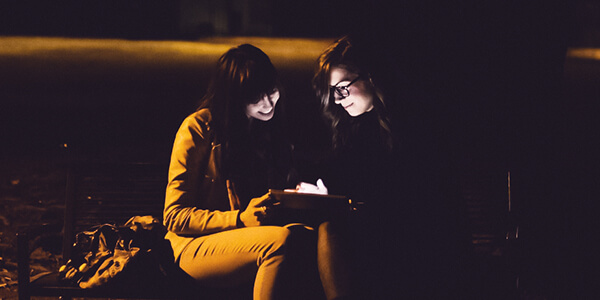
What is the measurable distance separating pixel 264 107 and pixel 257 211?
58 centimetres

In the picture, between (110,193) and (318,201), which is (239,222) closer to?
(318,201)

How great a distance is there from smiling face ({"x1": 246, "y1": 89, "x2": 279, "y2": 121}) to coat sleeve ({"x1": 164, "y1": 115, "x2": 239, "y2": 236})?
0.25m

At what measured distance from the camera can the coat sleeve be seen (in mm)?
2898

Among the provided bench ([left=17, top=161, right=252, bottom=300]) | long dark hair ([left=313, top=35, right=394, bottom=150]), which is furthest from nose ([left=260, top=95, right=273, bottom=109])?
bench ([left=17, top=161, right=252, bottom=300])

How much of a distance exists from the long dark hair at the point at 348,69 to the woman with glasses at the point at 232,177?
0.24m

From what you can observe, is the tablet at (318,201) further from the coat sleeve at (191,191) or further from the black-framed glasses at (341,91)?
the black-framed glasses at (341,91)

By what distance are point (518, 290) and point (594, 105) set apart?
5.07 metres

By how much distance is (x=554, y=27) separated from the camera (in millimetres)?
3250

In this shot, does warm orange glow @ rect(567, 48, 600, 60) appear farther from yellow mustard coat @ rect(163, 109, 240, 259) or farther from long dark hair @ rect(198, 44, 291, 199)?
yellow mustard coat @ rect(163, 109, 240, 259)

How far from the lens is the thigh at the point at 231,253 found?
2.70 meters

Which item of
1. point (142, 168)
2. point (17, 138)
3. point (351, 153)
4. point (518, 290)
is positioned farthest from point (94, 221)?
point (17, 138)

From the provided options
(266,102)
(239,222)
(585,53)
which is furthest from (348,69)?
(585,53)

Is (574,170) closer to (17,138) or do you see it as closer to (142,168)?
(142,168)

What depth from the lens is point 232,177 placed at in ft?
10.0
